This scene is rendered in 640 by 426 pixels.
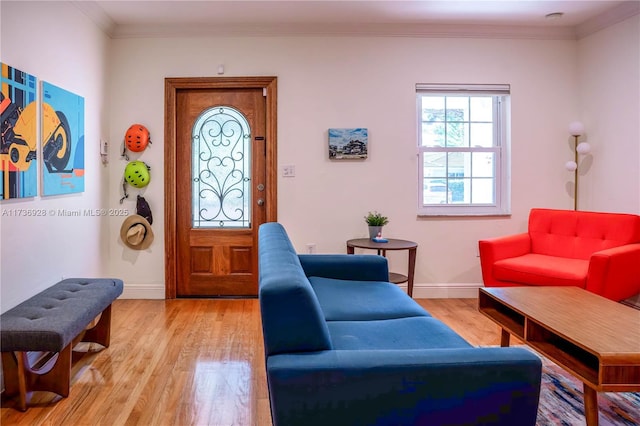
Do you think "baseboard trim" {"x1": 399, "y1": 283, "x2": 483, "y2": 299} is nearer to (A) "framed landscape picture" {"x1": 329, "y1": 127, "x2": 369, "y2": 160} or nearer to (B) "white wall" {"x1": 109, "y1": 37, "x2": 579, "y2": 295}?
(B) "white wall" {"x1": 109, "y1": 37, "x2": 579, "y2": 295}

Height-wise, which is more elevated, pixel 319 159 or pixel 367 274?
pixel 319 159

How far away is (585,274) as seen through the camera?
314 cm

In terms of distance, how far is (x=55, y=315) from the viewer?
2211 mm

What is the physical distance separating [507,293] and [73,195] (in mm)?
2953

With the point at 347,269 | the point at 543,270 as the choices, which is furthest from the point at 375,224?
the point at 543,270

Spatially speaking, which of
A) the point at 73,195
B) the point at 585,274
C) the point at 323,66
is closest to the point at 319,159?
the point at 323,66

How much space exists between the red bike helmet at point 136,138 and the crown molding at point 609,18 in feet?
12.9

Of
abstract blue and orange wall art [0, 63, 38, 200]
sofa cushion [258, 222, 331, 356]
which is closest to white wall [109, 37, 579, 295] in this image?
abstract blue and orange wall art [0, 63, 38, 200]

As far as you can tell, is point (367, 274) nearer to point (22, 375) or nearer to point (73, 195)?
point (22, 375)

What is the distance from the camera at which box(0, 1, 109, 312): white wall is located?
2.49 m

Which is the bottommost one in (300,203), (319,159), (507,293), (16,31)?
(507,293)

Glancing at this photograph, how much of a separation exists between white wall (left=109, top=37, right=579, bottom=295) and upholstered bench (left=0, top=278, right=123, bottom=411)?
1.58m

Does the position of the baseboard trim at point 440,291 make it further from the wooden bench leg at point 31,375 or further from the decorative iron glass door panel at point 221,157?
the wooden bench leg at point 31,375

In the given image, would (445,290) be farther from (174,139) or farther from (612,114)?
(174,139)
